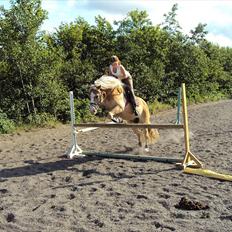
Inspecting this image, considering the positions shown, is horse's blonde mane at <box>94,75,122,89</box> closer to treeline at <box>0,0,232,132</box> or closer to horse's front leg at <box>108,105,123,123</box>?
horse's front leg at <box>108,105,123,123</box>

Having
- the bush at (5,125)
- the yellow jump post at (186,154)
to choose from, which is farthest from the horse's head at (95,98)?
the bush at (5,125)

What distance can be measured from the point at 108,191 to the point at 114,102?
99.3 inches

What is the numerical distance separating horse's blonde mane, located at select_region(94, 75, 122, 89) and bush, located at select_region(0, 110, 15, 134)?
6.09m

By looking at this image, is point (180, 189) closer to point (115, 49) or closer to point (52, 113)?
point (52, 113)

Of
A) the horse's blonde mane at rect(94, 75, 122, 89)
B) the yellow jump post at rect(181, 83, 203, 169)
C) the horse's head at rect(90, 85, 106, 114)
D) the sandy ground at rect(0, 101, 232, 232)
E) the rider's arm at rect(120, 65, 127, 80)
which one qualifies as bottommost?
the sandy ground at rect(0, 101, 232, 232)

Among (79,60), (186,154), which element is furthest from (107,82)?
(79,60)

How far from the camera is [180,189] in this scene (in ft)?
20.3

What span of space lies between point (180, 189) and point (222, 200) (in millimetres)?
740

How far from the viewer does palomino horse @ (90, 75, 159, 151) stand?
→ 780 centimetres

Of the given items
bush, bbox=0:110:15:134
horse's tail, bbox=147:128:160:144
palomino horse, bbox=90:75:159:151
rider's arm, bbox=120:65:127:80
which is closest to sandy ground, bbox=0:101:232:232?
horse's tail, bbox=147:128:160:144

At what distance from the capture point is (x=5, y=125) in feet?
44.0

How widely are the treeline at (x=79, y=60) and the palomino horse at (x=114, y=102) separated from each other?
279cm

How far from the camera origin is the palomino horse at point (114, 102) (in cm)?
780

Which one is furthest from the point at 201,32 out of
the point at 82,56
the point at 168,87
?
the point at 82,56
